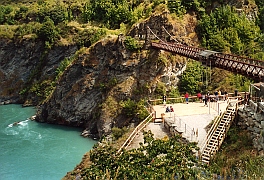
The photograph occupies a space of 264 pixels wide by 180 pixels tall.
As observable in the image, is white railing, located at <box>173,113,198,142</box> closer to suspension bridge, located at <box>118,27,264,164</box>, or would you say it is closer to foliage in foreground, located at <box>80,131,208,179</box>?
suspension bridge, located at <box>118,27,264,164</box>

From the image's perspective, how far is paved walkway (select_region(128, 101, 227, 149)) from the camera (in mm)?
18391

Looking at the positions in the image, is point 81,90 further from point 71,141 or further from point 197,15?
point 197,15

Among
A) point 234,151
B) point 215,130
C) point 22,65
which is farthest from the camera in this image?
point 22,65

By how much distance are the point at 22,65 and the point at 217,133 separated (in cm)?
3598

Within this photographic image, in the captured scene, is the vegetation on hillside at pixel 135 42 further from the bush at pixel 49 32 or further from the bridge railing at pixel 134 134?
the bridge railing at pixel 134 134

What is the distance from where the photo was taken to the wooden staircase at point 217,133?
52.1ft

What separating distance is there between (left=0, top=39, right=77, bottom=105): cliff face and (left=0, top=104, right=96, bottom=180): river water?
8.32 m

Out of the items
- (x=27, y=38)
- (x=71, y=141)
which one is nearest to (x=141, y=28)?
(x=71, y=141)

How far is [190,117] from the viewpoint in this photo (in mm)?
19984

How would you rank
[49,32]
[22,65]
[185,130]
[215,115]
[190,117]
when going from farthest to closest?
[22,65] → [49,32] → [190,117] → [215,115] → [185,130]

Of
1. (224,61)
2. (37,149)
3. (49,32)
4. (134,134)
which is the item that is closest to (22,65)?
(49,32)

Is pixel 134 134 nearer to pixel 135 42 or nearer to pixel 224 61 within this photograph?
pixel 224 61

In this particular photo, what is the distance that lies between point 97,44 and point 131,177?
25534 mm

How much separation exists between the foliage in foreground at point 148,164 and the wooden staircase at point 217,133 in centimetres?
381
